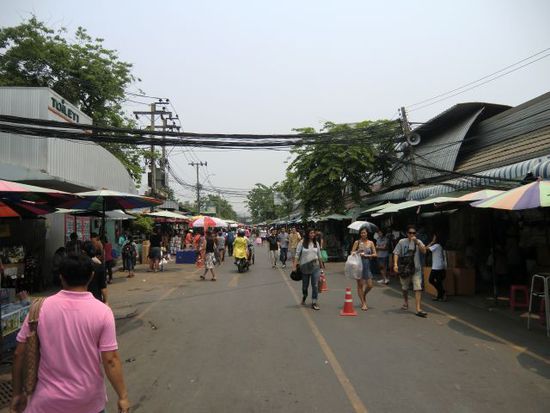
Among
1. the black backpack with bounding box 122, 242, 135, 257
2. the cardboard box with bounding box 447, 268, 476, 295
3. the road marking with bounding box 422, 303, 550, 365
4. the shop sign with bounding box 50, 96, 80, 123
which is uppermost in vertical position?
the shop sign with bounding box 50, 96, 80, 123

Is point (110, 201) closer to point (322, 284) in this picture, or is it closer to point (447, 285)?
point (322, 284)

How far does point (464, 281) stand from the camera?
11703 mm

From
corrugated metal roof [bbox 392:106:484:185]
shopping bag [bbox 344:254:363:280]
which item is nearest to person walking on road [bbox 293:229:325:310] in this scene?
shopping bag [bbox 344:254:363:280]

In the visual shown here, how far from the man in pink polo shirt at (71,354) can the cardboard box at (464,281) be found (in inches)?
422

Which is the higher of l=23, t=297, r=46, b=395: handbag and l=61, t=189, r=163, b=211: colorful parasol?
l=61, t=189, r=163, b=211: colorful parasol

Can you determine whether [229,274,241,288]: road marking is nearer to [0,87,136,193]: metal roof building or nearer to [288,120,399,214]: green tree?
[0,87,136,193]: metal roof building

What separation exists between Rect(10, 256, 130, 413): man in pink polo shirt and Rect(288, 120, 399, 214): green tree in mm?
18716

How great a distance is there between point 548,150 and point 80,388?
494 inches

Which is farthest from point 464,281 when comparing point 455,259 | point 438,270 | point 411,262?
point 411,262

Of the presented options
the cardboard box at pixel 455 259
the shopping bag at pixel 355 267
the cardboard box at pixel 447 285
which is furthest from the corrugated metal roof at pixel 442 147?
the shopping bag at pixel 355 267

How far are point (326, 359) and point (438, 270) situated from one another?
19.6ft

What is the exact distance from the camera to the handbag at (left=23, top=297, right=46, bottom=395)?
2.63 m

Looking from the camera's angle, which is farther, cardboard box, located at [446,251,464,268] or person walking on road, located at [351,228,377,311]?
cardboard box, located at [446,251,464,268]

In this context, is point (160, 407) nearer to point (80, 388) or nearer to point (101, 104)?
point (80, 388)
